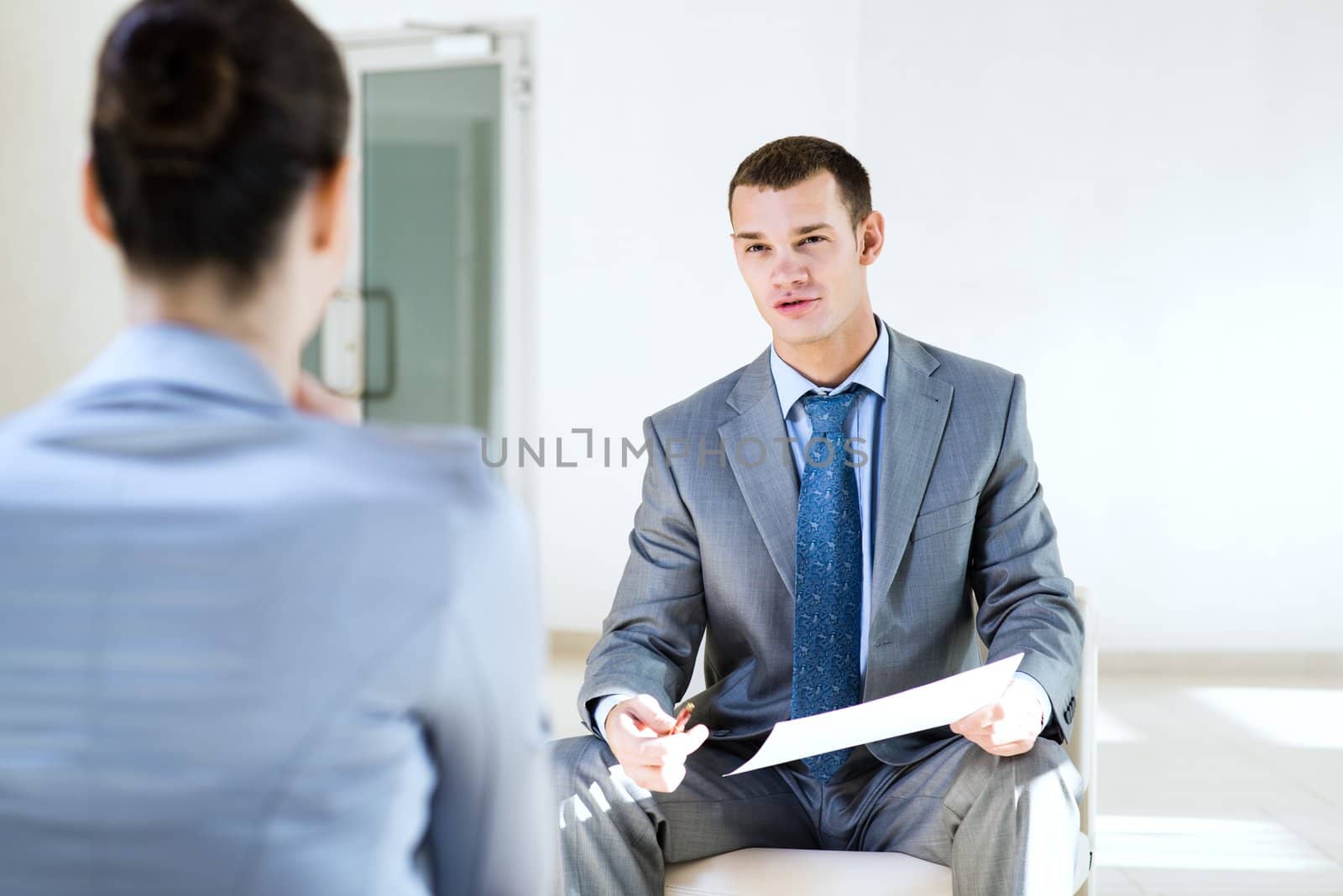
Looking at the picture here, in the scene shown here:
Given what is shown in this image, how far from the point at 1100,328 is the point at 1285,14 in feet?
4.33

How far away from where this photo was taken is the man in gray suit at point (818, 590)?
5.65 feet

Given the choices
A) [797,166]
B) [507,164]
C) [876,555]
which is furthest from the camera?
[507,164]

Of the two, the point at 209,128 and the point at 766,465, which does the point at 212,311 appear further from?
the point at 766,465

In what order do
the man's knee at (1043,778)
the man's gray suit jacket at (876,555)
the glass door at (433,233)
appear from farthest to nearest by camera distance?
the glass door at (433,233) → the man's gray suit jacket at (876,555) → the man's knee at (1043,778)

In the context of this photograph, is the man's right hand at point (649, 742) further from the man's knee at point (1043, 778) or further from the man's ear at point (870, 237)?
the man's ear at point (870, 237)

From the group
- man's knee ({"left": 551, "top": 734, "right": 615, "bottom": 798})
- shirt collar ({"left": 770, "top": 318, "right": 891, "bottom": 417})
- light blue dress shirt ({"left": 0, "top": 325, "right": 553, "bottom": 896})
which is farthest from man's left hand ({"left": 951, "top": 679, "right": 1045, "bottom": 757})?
light blue dress shirt ({"left": 0, "top": 325, "right": 553, "bottom": 896})

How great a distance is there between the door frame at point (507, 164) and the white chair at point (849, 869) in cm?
369

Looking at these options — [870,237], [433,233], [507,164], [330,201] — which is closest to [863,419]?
[870,237]

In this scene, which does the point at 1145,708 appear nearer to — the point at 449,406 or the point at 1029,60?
the point at 1029,60

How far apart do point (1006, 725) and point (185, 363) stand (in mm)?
1173

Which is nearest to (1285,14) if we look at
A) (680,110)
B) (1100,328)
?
(1100,328)

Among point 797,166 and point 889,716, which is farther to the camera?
point 797,166

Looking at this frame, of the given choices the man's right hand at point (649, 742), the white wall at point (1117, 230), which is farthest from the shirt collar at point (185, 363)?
the white wall at point (1117, 230)

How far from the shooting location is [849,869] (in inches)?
66.0
